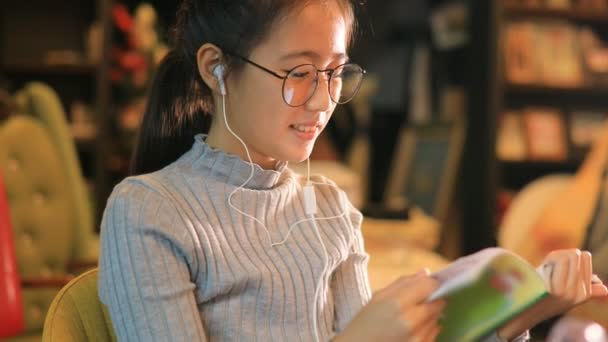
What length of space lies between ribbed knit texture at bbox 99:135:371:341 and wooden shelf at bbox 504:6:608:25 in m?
2.61

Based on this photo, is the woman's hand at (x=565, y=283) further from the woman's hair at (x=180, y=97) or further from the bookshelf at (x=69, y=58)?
the bookshelf at (x=69, y=58)

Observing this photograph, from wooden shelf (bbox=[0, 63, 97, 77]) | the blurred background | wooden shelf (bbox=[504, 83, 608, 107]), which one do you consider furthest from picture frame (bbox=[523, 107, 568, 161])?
wooden shelf (bbox=[0, 63, 97, 77])

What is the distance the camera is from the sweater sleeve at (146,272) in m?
0.81

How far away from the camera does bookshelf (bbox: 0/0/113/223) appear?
11.1ft

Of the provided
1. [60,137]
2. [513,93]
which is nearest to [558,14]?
[513,93]

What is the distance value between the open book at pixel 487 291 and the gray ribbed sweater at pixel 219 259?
216 millimetres

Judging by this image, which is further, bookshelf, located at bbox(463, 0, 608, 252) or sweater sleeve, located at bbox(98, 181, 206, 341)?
bookshelf, located at bbox(463, 0, 608, 252)

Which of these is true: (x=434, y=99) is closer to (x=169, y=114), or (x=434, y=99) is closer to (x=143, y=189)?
(x=169, y=114)

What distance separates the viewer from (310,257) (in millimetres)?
958

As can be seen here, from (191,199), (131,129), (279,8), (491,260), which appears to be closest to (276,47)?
(279,8)

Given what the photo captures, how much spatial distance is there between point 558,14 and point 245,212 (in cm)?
291

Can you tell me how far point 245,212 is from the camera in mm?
938

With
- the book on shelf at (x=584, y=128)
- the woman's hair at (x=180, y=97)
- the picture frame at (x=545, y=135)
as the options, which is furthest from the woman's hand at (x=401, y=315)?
the book on shelf at (x=584, y=128)

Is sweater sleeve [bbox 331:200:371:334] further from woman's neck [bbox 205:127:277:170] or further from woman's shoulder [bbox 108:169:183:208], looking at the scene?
woman's shoulder [bbox 108:169:183:208]
